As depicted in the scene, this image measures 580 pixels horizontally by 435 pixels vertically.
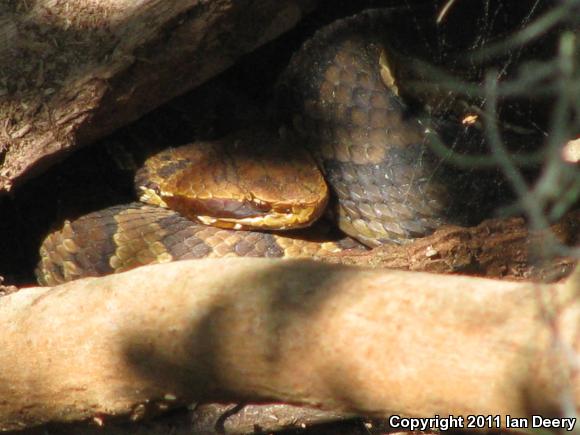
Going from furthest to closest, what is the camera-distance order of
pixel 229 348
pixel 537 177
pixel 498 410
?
pixel 537 177 < pixel 229 348 < pixel 498 410

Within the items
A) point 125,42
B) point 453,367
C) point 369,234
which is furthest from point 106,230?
point 453,367

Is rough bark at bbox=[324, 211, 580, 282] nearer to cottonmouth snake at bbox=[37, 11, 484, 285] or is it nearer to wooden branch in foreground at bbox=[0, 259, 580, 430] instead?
cottonmouth snake at bbox=[37, 11, 484, 285]

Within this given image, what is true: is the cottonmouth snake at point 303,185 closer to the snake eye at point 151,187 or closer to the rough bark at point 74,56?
the snake eye at point 151,187

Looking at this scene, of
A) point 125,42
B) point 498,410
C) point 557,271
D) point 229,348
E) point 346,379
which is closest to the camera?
point 498,410

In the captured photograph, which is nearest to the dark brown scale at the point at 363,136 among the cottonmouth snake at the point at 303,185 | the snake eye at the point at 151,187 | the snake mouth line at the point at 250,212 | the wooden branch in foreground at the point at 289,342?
the cottonmouth snake at the point at 303,185

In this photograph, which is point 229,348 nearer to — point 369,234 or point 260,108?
point 369,234

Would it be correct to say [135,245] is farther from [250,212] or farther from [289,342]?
[289,342]

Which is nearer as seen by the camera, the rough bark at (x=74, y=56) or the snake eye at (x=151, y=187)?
A: the rough bark at (x=74, y=56)

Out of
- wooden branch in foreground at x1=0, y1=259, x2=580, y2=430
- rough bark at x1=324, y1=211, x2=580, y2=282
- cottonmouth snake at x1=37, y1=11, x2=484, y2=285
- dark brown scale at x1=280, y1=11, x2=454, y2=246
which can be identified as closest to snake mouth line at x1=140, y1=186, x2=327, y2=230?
cottonmouth snake at x1=37, y1=11, x2=484, y2=285
